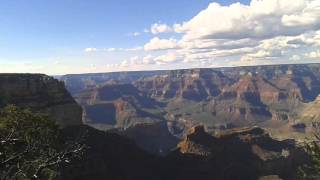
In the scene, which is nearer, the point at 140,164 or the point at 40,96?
the point at 40,96

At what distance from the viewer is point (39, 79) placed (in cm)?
15312

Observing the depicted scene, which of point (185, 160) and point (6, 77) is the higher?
point (6, 77)

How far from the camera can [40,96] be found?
494ft

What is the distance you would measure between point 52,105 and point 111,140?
80.5ft

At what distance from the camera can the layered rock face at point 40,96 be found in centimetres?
14262

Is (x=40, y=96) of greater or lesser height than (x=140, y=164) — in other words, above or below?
above

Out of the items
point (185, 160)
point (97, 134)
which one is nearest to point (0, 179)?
point (97, 134)

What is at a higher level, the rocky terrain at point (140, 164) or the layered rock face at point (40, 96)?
the layered rock face at point (40, 96)

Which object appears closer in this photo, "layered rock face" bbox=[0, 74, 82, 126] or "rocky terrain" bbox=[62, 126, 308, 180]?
"layered rock face" bbox=[0, 74, 82, 126]

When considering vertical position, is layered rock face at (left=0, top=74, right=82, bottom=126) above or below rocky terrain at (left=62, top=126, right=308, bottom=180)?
above

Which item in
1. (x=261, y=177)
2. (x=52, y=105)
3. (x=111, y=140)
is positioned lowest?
(x=261, y=177)

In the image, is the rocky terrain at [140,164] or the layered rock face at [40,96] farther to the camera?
the rocky terrain at [140,164]

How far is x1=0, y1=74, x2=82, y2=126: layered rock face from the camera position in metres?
143

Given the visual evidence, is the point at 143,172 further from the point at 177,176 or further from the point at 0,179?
the point at 0,179
